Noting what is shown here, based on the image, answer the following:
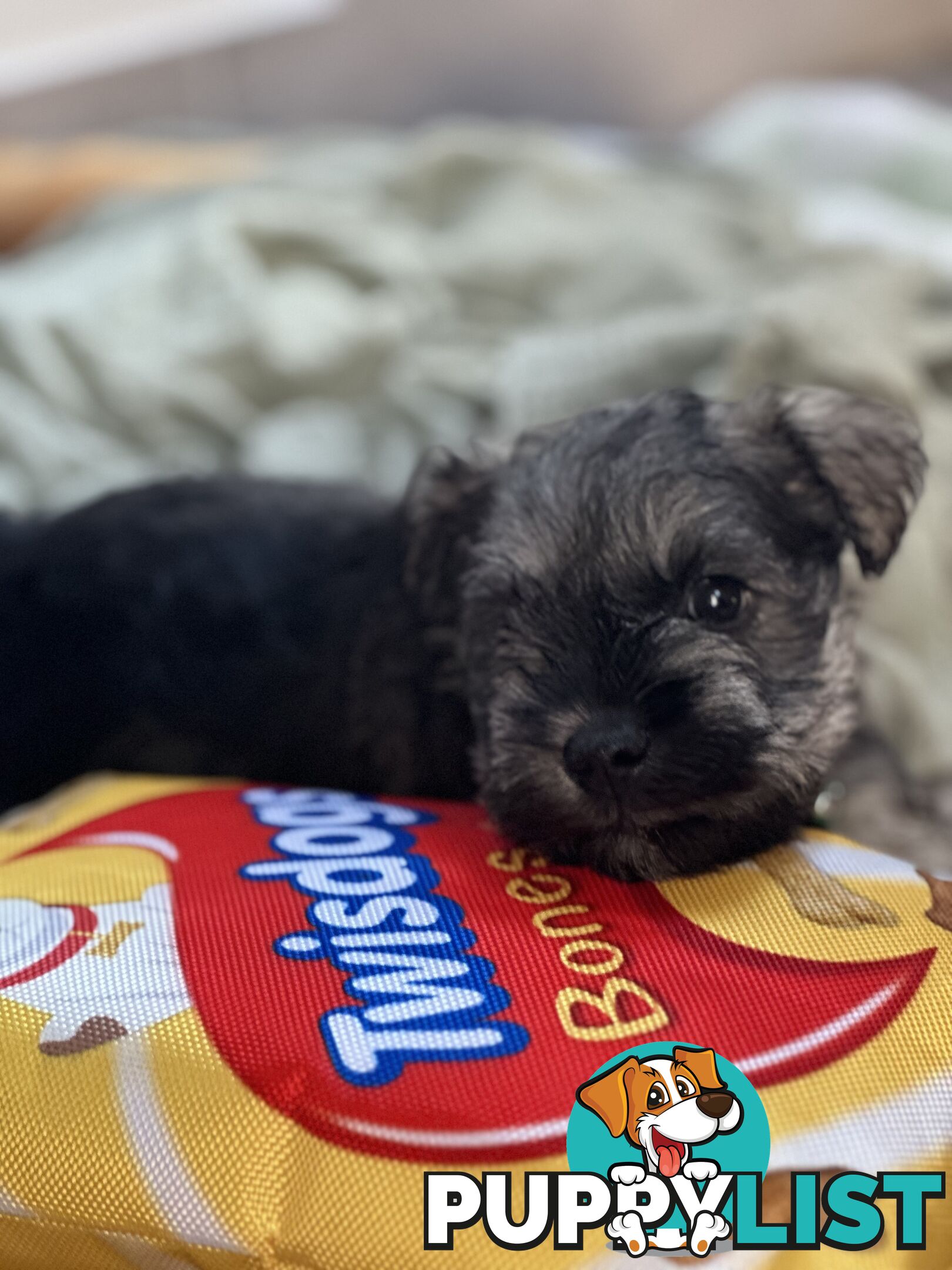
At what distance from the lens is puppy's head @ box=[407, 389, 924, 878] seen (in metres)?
1.31

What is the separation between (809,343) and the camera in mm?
2248

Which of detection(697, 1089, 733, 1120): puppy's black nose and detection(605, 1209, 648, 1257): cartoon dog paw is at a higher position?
detection(697, 1089, 733, 1120): puppy's black nose

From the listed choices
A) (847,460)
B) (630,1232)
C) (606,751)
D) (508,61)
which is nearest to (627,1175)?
(630,1232)

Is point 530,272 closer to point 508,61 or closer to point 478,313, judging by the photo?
point 478,313

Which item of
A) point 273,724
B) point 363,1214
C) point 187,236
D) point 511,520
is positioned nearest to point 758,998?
point 363,1214

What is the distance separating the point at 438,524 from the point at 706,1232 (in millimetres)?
1192

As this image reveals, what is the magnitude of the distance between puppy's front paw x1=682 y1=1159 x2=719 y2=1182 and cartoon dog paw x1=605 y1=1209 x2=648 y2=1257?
2.2 inches

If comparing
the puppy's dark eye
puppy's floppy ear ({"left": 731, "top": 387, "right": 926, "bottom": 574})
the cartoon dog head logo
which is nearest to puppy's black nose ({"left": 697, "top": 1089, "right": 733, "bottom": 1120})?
the cartoon dog head logo

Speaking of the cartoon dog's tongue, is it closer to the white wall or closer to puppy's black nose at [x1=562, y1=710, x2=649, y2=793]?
puppy's black nose at [x1=562, y1=710, x2=649, y2=793]

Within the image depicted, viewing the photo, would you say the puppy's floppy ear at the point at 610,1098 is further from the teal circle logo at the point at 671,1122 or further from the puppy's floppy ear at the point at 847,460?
the puppy's floppy ear at the point at 847,460

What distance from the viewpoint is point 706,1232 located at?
2.97 feet

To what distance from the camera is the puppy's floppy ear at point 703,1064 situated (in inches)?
37.5

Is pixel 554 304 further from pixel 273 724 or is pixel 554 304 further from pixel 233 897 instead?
pixel 233 897

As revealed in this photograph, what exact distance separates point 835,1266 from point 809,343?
1743mm
